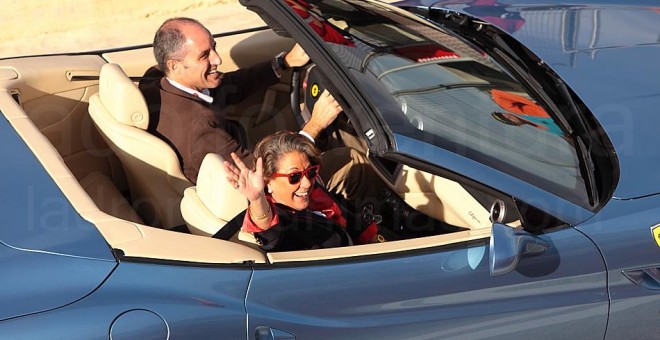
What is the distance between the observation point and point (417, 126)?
2969 millimetres

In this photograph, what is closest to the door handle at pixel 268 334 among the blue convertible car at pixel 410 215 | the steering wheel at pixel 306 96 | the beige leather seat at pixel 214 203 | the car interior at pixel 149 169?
the blue convertible car at pixel 410 215

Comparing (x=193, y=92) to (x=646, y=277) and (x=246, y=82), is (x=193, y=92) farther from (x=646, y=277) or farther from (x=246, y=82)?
(x=646, y=277)

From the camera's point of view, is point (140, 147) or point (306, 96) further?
point (306, 96)

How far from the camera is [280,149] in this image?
10.5ft

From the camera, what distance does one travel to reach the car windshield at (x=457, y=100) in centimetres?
300

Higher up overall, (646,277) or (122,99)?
(122,99)

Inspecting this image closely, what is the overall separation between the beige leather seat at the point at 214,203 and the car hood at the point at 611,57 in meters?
1.22

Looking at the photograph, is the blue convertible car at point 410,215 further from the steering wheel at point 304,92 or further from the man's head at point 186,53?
the steering wheel at point 304,92

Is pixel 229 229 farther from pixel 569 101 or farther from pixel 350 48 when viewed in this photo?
pixel 569 101

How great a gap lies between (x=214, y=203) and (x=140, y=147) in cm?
64

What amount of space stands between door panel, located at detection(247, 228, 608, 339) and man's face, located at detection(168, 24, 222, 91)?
1.37 metres

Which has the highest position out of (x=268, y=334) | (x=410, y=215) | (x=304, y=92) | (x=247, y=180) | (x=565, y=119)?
(x=565, y=119)

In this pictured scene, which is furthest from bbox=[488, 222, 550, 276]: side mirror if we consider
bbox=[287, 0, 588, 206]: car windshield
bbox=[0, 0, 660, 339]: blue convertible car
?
bbox=[287, 0, 588, 206]: car windshield

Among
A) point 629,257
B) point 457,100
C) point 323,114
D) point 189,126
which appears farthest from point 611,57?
point 189,126
